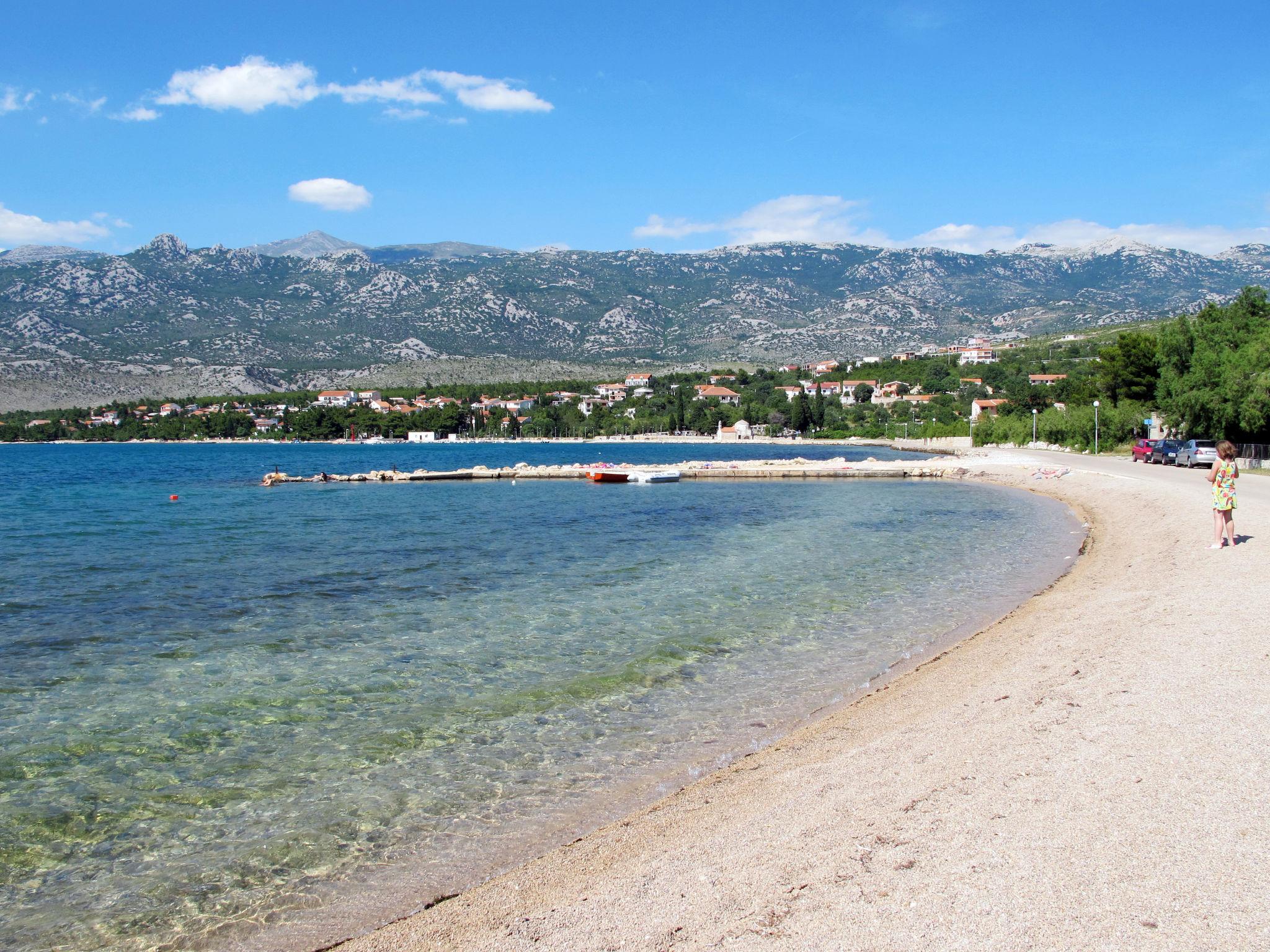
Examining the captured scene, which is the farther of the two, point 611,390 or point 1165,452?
point 611,390

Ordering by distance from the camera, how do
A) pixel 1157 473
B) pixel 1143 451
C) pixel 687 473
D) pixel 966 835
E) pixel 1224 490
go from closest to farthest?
pixel 966 835
pixel 1224 490
pixel 1157 473
pixel 1143 451
pixel 687 473

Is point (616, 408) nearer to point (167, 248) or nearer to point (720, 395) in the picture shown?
point (720, 395)

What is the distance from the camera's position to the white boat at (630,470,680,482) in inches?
2005

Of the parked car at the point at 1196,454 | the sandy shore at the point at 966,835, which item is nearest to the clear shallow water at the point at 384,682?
the sandy shore at the point at 966,835

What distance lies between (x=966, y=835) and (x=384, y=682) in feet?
22.0

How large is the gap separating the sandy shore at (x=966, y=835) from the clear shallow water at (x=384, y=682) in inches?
33.1

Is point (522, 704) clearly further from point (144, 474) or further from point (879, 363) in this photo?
point (879, 363)

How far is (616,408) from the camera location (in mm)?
158875

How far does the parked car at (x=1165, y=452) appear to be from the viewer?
38062mm

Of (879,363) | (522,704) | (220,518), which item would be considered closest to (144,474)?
(220,518)

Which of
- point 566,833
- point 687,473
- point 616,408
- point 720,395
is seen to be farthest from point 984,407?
point 566,833

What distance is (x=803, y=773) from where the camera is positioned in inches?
244

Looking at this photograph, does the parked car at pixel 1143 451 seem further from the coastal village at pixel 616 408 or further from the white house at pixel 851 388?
the white house at pixel 851 388

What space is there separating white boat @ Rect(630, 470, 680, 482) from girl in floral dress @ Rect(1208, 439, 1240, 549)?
37.9m
